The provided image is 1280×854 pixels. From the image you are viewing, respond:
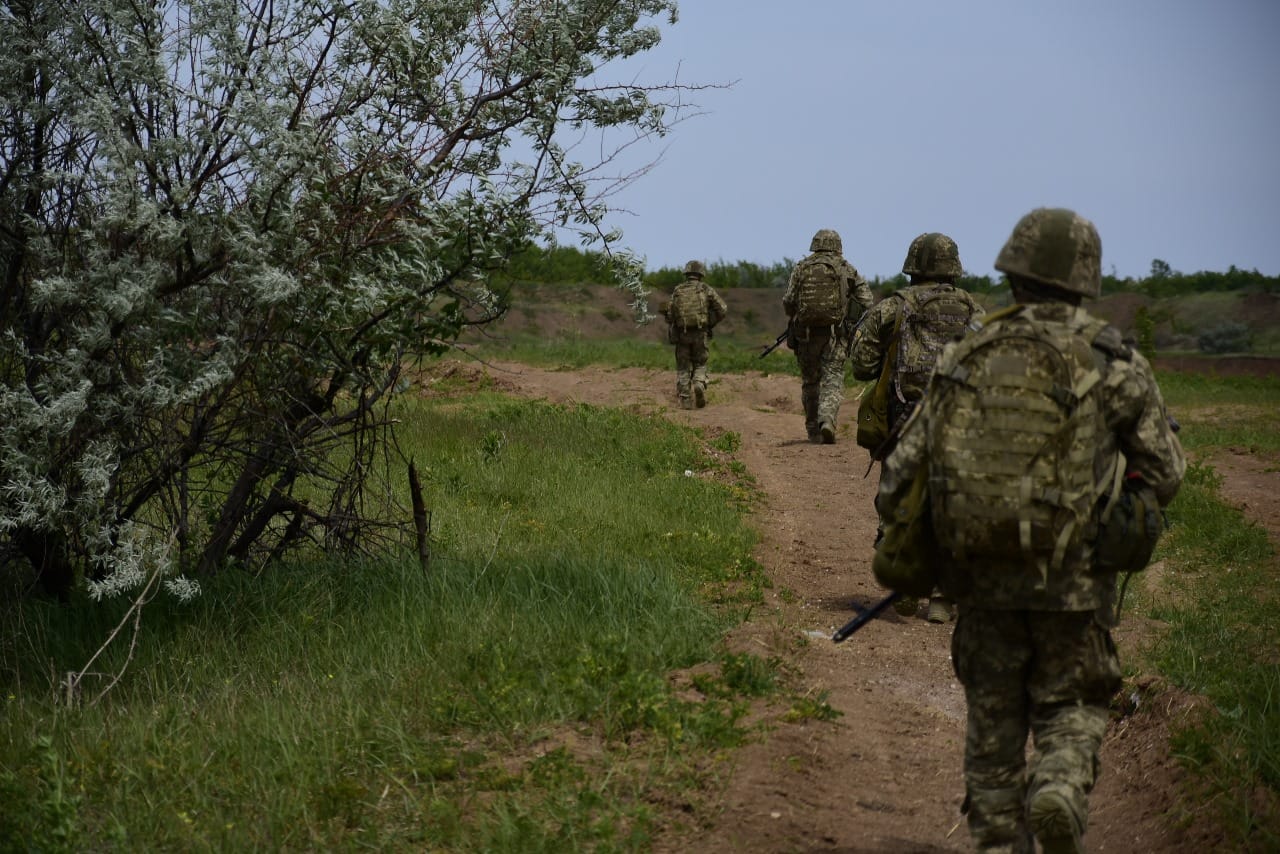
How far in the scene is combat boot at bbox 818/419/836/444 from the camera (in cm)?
1498

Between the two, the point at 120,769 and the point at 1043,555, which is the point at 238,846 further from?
the point at 1043,555

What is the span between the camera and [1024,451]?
4.16m

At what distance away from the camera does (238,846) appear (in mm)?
4820

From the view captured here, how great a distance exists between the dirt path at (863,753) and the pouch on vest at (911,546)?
1.03m

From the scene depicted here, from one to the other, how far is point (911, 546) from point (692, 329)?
14617 millimetres

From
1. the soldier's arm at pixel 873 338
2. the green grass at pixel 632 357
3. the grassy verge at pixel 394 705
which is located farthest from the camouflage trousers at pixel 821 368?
the green grass at pixel 632 357

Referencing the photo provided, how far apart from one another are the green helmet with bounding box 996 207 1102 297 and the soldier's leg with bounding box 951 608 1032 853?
1092 mm

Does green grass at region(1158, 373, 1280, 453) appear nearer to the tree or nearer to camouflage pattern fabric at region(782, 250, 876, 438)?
camouflage pattern fabric at region(782, 250, 876, 438)

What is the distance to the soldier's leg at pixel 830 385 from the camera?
48.2 feet

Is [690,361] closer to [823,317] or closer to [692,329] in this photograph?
[692,329]

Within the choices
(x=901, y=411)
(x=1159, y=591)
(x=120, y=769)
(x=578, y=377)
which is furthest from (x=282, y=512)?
(x=578, y=377)

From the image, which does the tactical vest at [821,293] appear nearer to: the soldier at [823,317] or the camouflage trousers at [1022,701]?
the soldier at [823,317]

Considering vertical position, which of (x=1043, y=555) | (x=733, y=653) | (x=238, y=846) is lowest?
(x=238, y=846)

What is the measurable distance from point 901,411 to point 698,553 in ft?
6.26
